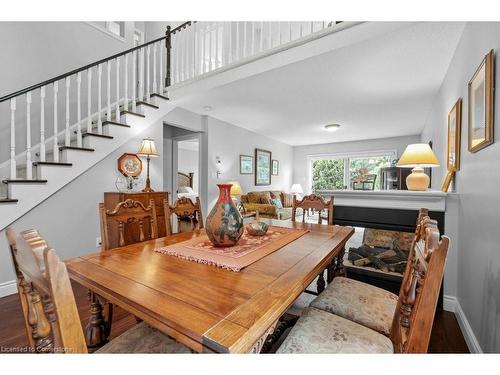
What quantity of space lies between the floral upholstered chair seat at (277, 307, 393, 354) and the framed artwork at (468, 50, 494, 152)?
1.23 metres

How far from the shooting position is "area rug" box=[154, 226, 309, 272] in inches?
43.4

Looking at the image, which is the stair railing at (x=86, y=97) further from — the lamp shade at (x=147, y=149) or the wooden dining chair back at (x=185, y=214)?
the wooden dining chair back at (x=185, y=214)

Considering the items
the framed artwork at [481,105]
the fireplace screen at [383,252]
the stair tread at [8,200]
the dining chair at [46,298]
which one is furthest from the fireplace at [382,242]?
the stair tread at [8,200]

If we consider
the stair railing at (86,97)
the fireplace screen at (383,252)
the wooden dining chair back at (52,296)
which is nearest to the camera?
the wooden dining chair back at (52,296)

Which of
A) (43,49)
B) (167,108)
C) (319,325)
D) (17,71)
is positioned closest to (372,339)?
(319,325)

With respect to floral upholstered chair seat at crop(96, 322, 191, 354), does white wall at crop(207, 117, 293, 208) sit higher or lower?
A: higher

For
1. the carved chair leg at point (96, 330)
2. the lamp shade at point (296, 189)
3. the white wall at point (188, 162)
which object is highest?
the white wall at point (188, 162)

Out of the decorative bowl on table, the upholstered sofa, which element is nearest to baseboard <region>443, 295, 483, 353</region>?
the decorative bowl on table

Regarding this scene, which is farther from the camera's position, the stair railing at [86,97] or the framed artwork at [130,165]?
the framed artwork at [130,165]

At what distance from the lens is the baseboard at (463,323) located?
1.47 meters

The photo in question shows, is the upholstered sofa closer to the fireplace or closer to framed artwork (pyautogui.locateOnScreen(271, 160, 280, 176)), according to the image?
framed artwork (pyautogui.locateOnScreen(271, 160, 280, 176))

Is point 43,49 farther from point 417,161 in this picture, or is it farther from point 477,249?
point 477,249

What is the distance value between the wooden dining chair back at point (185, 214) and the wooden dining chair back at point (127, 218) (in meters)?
0.13

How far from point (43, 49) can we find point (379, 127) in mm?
5912
